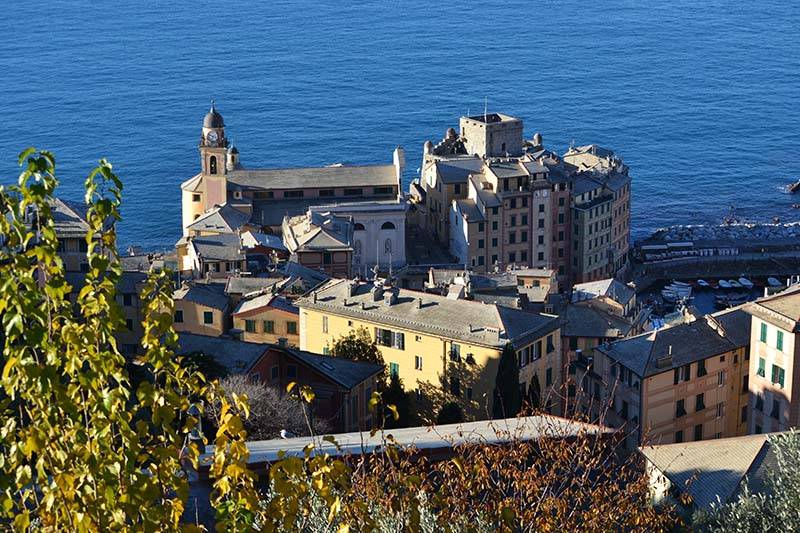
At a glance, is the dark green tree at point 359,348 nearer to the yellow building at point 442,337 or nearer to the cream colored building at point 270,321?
the yellow building at point 442,337

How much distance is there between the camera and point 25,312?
11875 millimetres

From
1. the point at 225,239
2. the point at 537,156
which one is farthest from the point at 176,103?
the point at 225,239

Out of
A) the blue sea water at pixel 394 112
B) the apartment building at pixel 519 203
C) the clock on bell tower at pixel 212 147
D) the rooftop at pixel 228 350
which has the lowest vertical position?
the blue sea water at pixel 394 112

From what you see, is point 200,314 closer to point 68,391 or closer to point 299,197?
point 299,197

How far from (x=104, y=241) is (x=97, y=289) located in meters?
0.41

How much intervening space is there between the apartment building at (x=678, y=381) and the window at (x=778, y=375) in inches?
107

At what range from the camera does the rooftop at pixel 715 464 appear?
30.7 m

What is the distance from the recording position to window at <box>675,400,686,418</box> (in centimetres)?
4628

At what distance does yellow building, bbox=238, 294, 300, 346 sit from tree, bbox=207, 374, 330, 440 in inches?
521

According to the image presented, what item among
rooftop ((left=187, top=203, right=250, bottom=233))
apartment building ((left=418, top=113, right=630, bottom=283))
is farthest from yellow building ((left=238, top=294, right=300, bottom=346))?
apartment building ((left=418, top=113, right=630, bottom=283))

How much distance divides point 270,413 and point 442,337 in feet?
34.8

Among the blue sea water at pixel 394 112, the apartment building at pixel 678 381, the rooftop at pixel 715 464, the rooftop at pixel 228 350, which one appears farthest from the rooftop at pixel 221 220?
the rooftop at pixel 715 464

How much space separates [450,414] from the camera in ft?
155

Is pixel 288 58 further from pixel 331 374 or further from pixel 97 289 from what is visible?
pixel 97 289
